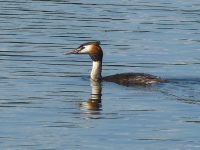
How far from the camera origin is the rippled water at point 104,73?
55.0ft

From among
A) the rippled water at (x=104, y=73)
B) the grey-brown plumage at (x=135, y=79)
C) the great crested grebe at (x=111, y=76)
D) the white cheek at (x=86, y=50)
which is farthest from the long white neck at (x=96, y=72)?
the grey-brown plumage at (x=135, y=79)

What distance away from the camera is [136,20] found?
32.5m

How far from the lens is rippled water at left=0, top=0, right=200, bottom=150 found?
16.8 meters

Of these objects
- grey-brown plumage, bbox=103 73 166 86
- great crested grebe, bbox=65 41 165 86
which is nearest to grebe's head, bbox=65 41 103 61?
great crested grebe, bbox=65 41 165 86

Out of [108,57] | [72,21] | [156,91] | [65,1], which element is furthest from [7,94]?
[65,1]

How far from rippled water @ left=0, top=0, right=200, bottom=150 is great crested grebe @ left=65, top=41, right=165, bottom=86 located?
188 mm

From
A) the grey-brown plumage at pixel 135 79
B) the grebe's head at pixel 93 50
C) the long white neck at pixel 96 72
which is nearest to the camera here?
the grey-brown plumage at pixel 135 79

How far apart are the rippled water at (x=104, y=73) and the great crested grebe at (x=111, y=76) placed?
0.19 meters

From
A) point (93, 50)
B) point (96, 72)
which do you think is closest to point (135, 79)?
point (96, 72)

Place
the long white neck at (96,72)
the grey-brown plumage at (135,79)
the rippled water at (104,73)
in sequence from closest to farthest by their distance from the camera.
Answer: the rippled water at (104,73)
the grey-brown plumage at (135,79)
the long white neck at (96,72)

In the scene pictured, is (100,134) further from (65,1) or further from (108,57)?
(65,1)

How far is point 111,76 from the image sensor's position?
2292cm

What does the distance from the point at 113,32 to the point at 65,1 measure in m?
7.12

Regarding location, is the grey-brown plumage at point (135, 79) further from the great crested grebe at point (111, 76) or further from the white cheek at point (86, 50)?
the white cheek at point (86, 50)
